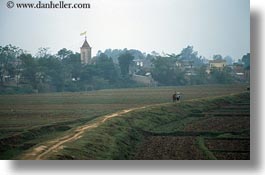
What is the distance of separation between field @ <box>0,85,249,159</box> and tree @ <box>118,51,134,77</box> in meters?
0.25

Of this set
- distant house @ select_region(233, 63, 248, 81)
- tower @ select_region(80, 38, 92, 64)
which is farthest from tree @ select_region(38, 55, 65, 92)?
distant house @ select_region(233, 63, 248, 81)

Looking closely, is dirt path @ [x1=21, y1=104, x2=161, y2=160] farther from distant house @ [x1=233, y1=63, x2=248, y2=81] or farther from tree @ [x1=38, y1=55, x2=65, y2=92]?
distant house @ [x1=233, y1=63, x2=248, y2=81]

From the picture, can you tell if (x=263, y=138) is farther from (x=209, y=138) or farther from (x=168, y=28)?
(x=168, y=28)

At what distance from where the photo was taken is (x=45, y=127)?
628cm

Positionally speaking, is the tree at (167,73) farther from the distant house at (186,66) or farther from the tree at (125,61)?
the tree at (125,61)

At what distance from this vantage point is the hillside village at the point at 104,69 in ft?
20.5

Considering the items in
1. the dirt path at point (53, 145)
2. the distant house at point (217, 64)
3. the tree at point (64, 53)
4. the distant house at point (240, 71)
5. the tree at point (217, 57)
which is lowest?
the dirt path at point (53, 145)

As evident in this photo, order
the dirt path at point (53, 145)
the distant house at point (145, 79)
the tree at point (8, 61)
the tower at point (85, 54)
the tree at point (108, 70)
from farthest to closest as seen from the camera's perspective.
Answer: the distant house at point (145, 79)
the tree at point (108, 70)
the tower at point (85, 54)
the tree at point (8, 61)
the dirt path at point (53, 145)

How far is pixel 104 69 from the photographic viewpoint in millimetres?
6430

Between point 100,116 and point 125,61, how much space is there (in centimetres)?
82

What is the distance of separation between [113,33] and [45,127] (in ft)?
5.06

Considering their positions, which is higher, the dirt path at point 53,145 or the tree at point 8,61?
the tree at point 8,61

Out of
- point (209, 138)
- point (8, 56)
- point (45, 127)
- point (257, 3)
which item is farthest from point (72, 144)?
point (257, 3)

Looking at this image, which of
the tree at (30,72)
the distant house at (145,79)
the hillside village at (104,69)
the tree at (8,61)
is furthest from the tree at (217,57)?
the tree at (8,61)
